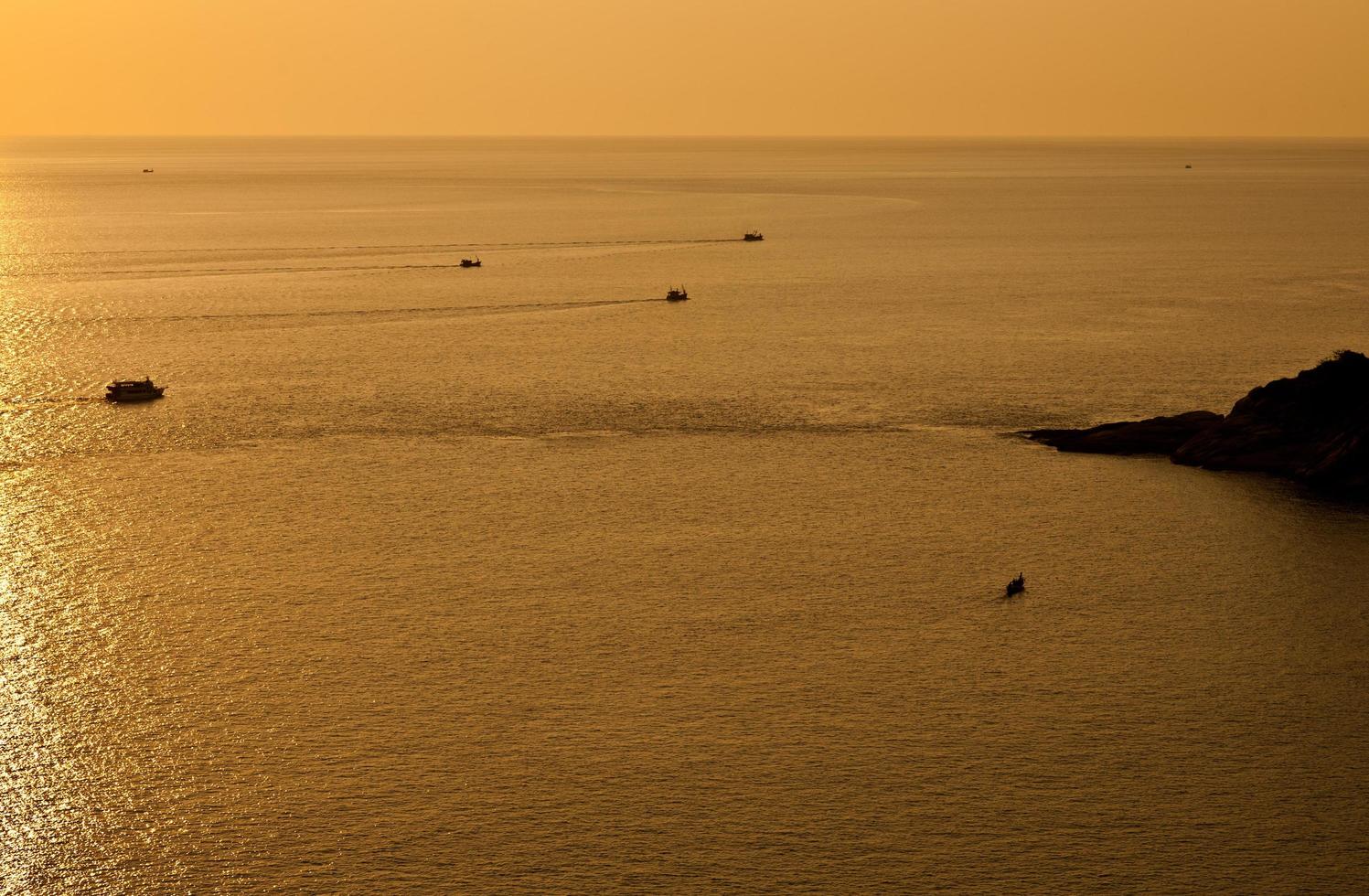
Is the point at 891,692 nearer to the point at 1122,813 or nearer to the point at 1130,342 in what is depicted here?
the point at 1122,813

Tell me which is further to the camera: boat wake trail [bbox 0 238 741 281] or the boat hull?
boat wake trail [bbox 0 238 741 281]

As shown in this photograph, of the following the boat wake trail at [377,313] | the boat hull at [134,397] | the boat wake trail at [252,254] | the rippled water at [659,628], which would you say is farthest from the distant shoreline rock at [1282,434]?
the boat wake trail at [252,254]

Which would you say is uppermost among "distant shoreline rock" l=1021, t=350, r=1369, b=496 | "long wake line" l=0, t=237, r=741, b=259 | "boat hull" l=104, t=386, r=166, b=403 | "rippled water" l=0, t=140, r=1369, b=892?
"long wake line" l=0, t=237, r=741, b=259

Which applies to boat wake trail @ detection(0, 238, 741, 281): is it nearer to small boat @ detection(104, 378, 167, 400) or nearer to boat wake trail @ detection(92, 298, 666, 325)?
boat wake trail @ detection(92, 298, 666, 325)

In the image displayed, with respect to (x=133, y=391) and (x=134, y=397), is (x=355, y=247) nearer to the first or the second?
(x=133, y=391)

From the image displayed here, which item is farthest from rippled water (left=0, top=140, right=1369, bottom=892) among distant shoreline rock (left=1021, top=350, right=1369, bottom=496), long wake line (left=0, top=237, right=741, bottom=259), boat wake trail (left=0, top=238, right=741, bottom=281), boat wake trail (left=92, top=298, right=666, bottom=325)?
long wake line (left=0, top=237, right=741, bottom=259)

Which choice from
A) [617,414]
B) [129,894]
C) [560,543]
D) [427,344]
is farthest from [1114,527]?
[427,344]

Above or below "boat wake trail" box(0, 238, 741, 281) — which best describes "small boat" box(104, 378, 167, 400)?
below
